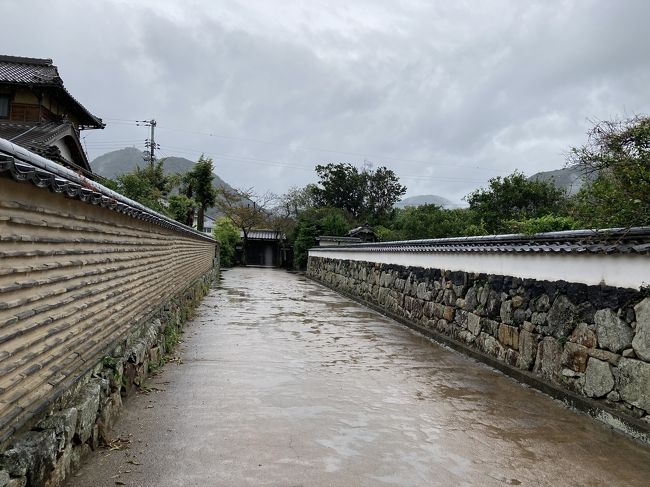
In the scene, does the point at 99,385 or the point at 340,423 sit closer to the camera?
the point at 99,385

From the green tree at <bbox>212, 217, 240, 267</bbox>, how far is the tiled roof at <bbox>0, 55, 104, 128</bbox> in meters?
18.3

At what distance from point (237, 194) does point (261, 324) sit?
3665cm

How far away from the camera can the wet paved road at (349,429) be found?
3781 millimetres

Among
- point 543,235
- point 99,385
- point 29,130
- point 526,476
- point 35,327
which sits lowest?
point 526,476

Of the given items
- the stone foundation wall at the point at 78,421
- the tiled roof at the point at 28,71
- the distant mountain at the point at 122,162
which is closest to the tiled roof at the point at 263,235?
the tiled roof at the point at 28,71

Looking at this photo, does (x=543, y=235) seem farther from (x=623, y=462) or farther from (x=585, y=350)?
(x=623, y=462)

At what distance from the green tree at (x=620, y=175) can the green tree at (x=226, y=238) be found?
32.8 meters

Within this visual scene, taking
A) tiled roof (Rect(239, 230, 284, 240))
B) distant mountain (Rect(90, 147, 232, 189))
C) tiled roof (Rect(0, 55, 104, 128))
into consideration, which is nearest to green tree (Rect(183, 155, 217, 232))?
tiled roof (Rect(0, 55, 104, 128))

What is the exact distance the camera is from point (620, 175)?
5.05 m

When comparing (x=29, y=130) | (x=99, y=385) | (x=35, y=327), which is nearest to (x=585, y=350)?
(x=99, y=385)

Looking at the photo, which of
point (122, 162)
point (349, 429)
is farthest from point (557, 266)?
point (122, 162)

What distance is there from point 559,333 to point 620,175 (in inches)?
79.0

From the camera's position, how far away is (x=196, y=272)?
54.0 feet

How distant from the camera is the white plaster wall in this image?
4957 millimetres
